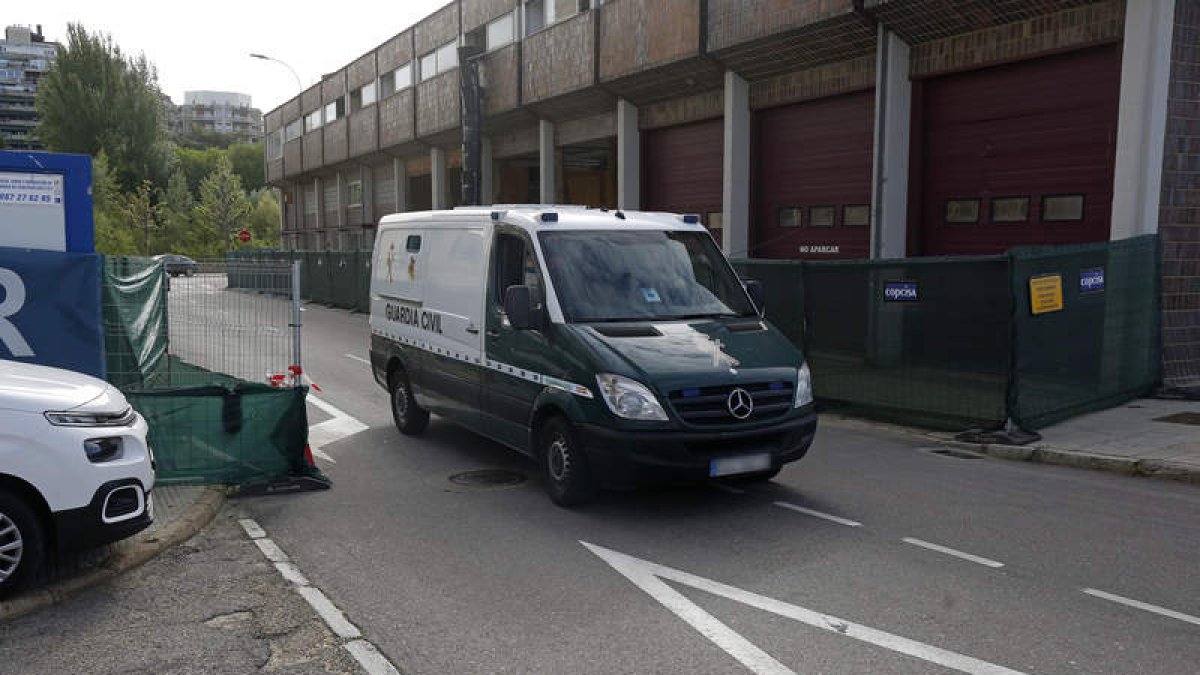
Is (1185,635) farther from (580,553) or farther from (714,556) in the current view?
(580,553)

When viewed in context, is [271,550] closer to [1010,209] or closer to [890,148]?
[1010,209]

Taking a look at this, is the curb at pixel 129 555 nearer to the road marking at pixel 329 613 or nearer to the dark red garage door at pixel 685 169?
the road marking at pixel 329 613

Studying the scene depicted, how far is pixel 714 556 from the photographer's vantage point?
5.93 m

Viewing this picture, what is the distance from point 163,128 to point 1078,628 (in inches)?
2774

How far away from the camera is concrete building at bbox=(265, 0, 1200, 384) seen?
11578 mm

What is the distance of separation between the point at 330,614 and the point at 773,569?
2649 mm

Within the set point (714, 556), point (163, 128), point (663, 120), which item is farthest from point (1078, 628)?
point (163, 128)

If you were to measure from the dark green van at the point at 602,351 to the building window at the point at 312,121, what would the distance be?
40112 millimetres

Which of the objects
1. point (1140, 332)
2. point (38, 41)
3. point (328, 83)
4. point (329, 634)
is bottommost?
point (329, 634)

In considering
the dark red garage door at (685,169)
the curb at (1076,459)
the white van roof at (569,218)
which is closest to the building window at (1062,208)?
the curb at (1076,459)

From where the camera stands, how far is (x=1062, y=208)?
12.7m

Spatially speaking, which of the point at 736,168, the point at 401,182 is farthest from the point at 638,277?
the point at 401,182

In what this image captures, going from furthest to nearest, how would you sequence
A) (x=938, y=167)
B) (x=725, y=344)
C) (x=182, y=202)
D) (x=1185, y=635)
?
(x=182, y=202) → (x=938, y=167) → (x=725, y=344) → (x=1185, y=635)

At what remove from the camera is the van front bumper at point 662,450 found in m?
6.39
